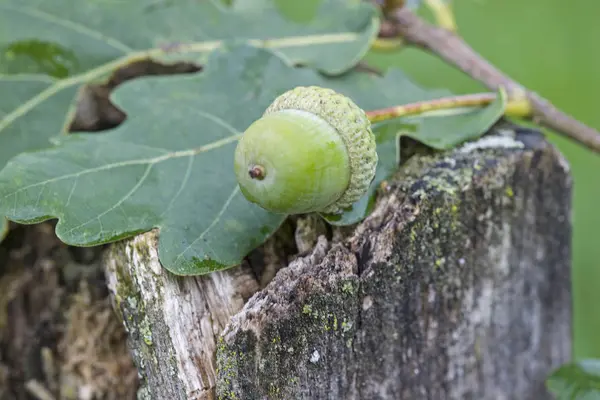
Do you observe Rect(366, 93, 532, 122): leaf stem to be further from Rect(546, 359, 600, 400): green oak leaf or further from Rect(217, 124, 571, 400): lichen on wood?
Rect(546, 359, 600, 400): green oak leaf

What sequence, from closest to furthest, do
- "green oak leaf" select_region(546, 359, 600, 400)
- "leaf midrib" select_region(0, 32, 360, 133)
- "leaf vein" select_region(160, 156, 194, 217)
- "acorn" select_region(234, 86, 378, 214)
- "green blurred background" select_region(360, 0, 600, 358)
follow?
"acorn" select_region(234, 86, 378, 214)
"leaf vein" select_region(160, 156, 194, 217)
"green oak leaf" select_region(546, 359, 600, 400)
"leaf midrib" select_region(0, 32, 360, 133)
"green blurred background" select_region(360, 0, 600, 358)

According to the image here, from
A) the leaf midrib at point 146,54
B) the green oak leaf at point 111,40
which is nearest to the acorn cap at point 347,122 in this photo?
the green oak leaf at point 111,40

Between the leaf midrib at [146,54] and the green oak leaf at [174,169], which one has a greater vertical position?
the leaf midrib at [146,54]

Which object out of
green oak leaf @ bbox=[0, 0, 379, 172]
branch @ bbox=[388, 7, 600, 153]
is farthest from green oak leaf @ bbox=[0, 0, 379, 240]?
branch @ bbox=[388, 7, 600, 153]

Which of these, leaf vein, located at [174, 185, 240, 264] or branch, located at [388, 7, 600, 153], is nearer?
leaf vein, located at [174, 185, 240, 264]

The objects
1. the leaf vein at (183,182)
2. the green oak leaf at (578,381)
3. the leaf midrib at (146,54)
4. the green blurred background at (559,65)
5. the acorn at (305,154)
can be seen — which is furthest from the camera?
the green blurred background at (559,65)

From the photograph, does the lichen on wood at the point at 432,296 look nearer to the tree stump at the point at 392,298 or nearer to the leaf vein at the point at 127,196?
the tree stump at the point at 392,298

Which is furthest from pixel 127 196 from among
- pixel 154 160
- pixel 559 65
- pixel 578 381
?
pixel 559 65
